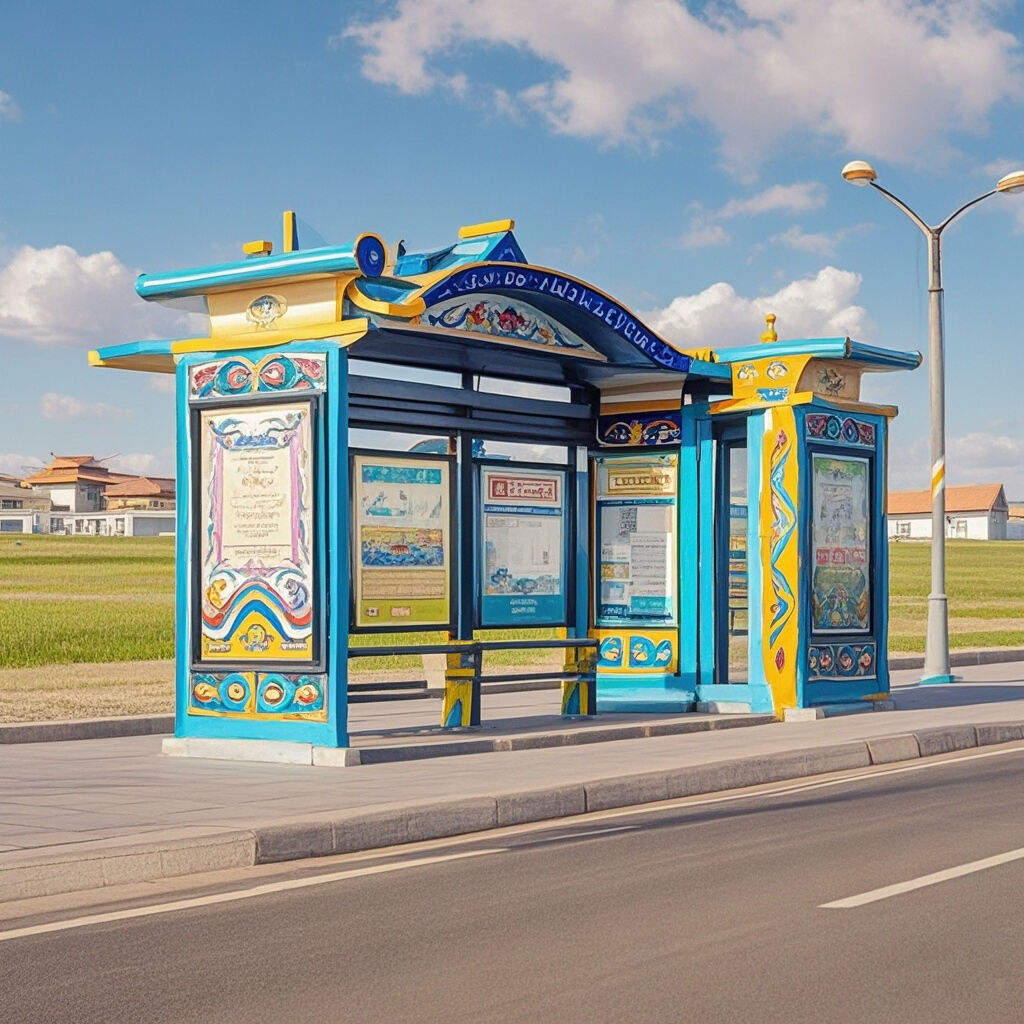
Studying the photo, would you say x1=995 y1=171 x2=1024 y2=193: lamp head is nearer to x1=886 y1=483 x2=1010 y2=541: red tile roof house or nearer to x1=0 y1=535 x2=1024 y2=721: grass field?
x1=0 y1=535 x2=1024 y2=721: grass field

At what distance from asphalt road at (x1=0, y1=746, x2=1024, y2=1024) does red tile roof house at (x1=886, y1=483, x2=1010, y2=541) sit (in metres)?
165

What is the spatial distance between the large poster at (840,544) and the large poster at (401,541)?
4.51 m

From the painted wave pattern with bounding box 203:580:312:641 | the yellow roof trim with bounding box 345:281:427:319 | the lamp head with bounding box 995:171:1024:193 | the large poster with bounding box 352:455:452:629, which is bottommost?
the painted wave pattern with bounding box 203:580:312:641

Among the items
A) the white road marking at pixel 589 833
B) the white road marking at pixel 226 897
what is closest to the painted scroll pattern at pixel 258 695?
the white road marking at pixel 589 833

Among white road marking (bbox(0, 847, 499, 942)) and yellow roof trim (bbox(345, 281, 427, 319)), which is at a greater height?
yellow roof trim (bbox(345, 281, 427, 319))

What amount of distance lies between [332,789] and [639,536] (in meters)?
6.74

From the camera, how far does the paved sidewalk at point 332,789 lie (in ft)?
28.5

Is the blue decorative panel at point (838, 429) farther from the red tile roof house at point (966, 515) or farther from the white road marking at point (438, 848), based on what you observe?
the red tile roof house at point (966, 515)

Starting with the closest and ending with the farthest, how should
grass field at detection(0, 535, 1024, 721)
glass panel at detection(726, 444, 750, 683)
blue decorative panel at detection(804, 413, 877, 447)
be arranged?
blue decorative panel at detection(804, 413, 877, 447), glass panel at detection(726, 444, 750, 683), grass field at detection(0, 535, 1024, 721)

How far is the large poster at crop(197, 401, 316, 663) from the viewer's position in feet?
42.4

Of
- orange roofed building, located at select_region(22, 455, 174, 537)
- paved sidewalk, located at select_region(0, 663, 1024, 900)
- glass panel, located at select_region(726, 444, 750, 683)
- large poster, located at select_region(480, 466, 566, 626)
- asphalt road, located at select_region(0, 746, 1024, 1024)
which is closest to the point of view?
asphalt road, located at select_region(0, 746, 1024, 1024)

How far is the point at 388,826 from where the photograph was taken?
9.68 meters

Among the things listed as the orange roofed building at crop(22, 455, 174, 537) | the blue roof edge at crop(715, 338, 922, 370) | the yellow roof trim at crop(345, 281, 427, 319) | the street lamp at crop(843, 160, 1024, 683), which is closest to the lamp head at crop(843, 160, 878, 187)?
the street lamp at crop(843, 160, 1024, 683)

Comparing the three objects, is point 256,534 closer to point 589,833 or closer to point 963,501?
point 589,833
